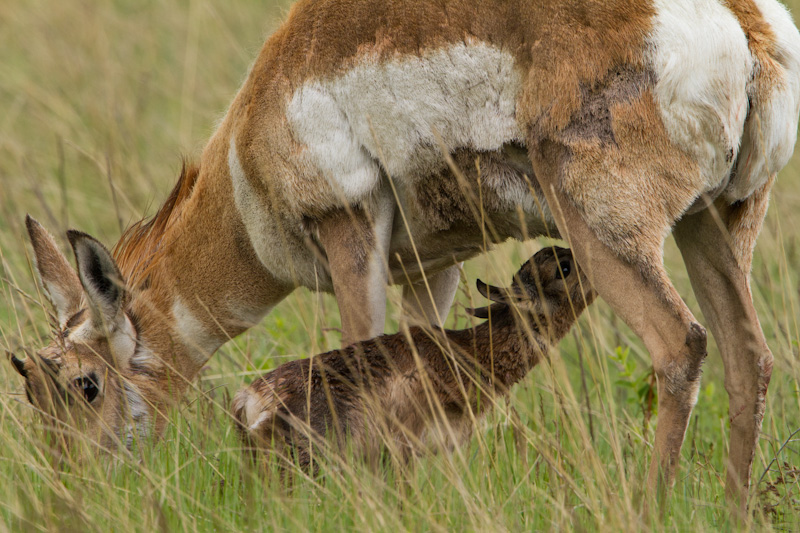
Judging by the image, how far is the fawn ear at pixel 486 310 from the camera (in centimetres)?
476

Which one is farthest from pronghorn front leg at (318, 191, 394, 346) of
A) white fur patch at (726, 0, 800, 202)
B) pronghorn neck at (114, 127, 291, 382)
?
white fur patch at (726, 0, 800, 202)

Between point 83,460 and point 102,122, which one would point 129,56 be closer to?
point 102,122

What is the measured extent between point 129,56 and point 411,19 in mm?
8365

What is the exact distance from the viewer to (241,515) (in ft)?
12.6

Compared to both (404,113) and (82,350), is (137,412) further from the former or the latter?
(404,113)

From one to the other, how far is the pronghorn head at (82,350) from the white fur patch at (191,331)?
0.24m

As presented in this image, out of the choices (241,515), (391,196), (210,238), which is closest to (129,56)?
(210,238)

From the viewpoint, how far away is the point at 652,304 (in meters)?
4.01

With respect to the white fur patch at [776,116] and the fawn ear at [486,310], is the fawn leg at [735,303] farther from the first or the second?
the fawn ear at [486,310]

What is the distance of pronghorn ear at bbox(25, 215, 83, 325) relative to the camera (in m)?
5.08

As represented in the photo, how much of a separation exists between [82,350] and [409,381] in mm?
1707

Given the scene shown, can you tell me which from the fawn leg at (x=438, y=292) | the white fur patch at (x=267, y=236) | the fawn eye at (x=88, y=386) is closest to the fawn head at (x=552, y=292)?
the fawn leg at (x=438, y=292)

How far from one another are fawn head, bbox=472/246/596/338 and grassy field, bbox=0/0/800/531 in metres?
0.17

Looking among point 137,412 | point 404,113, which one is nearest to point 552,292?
point 404,113
